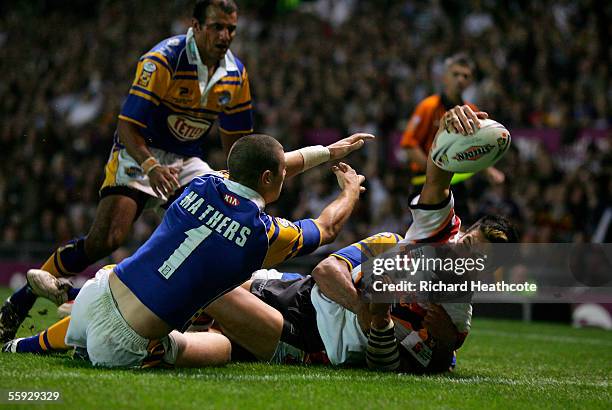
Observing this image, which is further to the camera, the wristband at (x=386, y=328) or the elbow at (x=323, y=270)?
the elbow at (x=323, y=270)

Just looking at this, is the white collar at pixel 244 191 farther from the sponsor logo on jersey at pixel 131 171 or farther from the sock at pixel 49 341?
the sponsor logo on jersey at pixel 131 171

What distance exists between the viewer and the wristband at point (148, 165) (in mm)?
6051

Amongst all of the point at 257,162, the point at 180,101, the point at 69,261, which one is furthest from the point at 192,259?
the point at 180,101

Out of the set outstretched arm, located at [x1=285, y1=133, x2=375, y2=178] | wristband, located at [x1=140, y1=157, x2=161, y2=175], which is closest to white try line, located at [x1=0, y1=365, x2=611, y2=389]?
outstretched arm, located at [x1=285, y1=133, x2=375, y2=178]

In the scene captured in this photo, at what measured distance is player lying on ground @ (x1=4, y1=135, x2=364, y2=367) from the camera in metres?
4.57

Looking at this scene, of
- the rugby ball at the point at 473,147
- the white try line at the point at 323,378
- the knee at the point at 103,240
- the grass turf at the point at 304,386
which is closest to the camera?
the grass turf at the point at 304,386

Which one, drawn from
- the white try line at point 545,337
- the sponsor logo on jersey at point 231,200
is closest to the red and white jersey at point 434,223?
the sponsor logo on jersey at point 231,200

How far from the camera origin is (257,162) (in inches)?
181

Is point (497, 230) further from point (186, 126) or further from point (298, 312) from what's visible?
point (186, 126)

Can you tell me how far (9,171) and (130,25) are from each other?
17.5ft

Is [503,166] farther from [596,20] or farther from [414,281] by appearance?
[414,281]

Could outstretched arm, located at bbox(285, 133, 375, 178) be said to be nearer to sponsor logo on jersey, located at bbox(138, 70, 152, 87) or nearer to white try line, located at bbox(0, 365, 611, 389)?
white try line, located at bbox(0, 365, 611, 389)

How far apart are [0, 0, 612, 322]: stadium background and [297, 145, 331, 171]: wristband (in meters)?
5.70

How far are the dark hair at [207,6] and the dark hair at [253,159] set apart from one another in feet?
7.37
